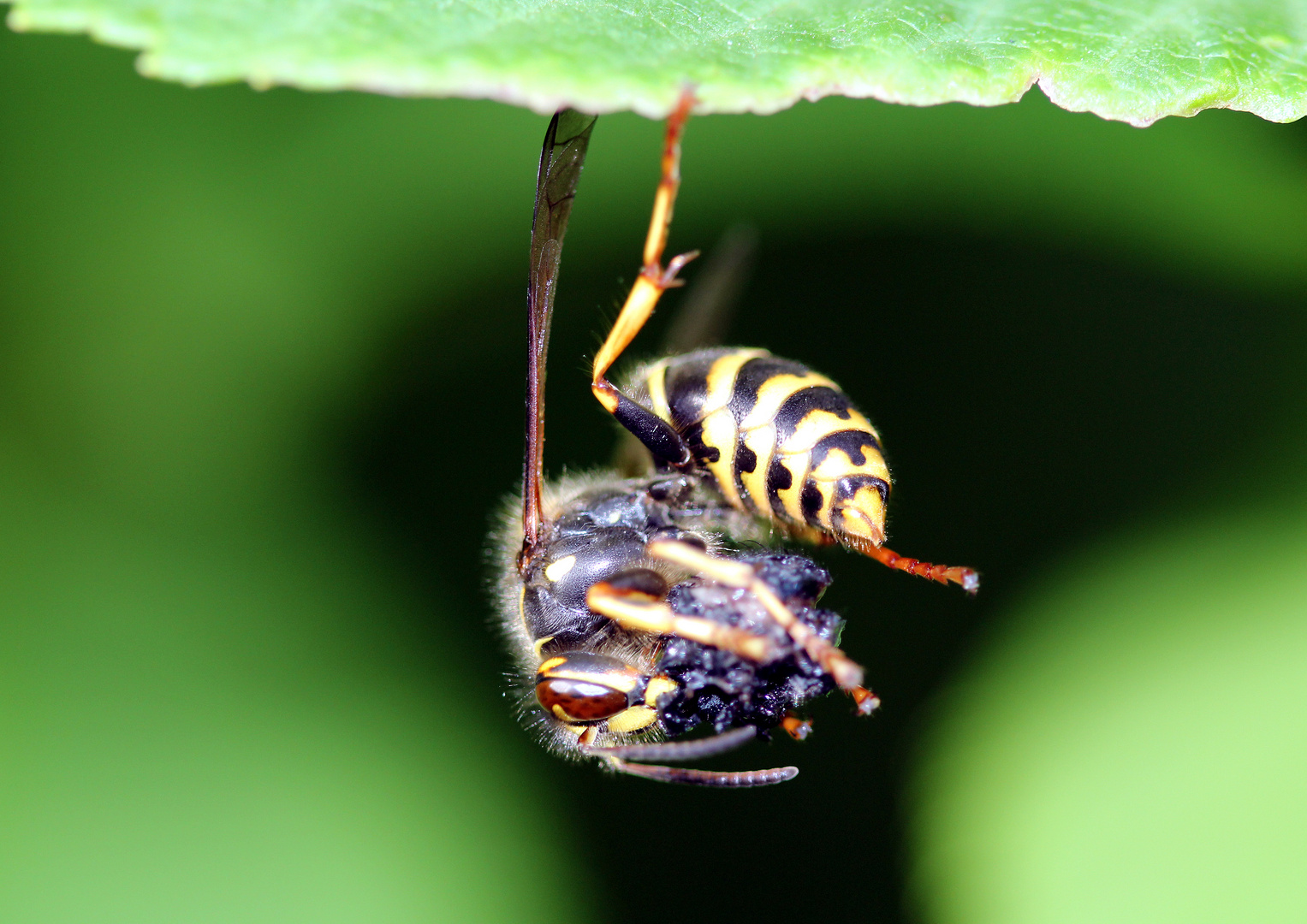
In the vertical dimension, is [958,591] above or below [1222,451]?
below

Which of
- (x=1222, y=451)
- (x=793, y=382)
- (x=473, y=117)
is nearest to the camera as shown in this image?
(x=793, y=382)

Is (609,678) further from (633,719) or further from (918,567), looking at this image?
(918,567)

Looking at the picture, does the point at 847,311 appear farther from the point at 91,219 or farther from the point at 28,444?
the point at 28,444

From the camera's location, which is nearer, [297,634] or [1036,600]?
[1036,600]

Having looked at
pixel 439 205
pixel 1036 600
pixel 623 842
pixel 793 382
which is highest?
pixel 439 205

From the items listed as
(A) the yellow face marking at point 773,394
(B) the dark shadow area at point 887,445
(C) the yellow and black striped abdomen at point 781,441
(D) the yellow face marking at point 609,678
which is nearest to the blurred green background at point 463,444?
(B) the dark shadow area at point 887,445

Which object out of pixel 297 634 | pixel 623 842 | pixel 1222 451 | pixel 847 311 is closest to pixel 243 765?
pixel 297 634
